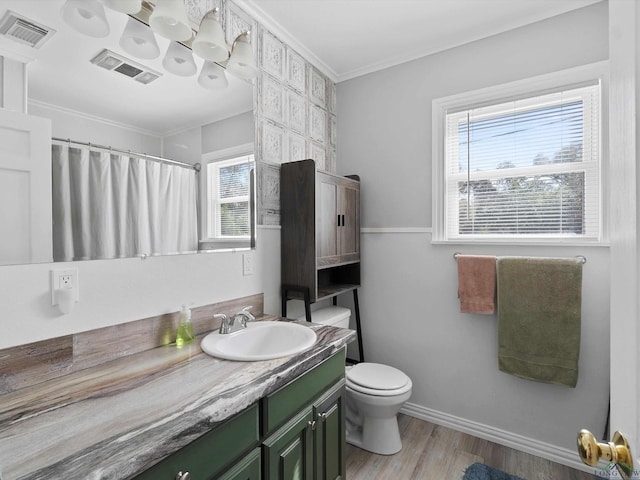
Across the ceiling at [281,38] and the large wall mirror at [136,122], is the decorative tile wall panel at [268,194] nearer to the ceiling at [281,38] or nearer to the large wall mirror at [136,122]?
the large wall mirror at [136,122]

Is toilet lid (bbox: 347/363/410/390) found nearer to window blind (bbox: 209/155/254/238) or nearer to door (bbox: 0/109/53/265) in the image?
window blind (bbox: 209/155/254/238)

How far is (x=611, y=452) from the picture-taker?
518 mm

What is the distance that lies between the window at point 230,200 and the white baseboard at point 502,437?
5.69 ft

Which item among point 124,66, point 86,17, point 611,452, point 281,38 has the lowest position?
point 611,452

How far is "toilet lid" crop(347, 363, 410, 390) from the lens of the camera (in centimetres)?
191

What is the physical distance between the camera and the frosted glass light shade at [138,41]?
1288 millimetres

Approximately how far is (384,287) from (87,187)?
192cm

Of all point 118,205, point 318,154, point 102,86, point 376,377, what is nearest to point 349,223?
point 318,154

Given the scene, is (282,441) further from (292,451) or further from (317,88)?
(317,88)

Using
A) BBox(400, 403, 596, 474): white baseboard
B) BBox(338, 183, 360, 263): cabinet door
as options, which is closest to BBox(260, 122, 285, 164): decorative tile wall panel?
BBox(338, 183, 360, 263): cabinet door

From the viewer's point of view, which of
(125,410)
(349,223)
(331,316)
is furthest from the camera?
(349,223)

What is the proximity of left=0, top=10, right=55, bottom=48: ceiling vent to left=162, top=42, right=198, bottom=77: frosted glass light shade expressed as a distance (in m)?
0.42

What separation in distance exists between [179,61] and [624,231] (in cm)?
168

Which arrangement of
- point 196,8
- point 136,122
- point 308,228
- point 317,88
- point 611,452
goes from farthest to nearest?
point 317,88 → point 308,228 → point 196,8 → point 136,122 → point 611,452
